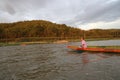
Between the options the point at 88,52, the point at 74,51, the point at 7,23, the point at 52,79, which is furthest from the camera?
the point at 7,23

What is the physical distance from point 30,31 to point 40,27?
11309 mm

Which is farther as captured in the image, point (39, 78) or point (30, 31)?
point (30, 31)

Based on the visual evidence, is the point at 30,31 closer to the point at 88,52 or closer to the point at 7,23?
the point at 7,23

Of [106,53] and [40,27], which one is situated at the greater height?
[40,27]

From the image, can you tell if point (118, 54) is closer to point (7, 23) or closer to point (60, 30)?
point (60, 30)

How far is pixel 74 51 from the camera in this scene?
32.5 meters

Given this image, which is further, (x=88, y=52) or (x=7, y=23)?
(x=7, y=23)

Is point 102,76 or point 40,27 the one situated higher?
point 40,27

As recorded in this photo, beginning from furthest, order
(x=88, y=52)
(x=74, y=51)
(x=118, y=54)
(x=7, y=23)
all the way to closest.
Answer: (x=7, y=23), (x=74, y=51), (x=88, y=52), (x=118, y=54)

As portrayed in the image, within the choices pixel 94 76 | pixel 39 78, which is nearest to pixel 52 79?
pixel 39 78

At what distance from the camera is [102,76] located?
45.1 ft

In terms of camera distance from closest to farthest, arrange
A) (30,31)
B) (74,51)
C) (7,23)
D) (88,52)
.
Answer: (88,52) → (74,51) → (30,31) → (7,23)

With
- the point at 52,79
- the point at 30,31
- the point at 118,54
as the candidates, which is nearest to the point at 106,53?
the point at 118,54

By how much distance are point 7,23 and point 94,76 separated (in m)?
188
